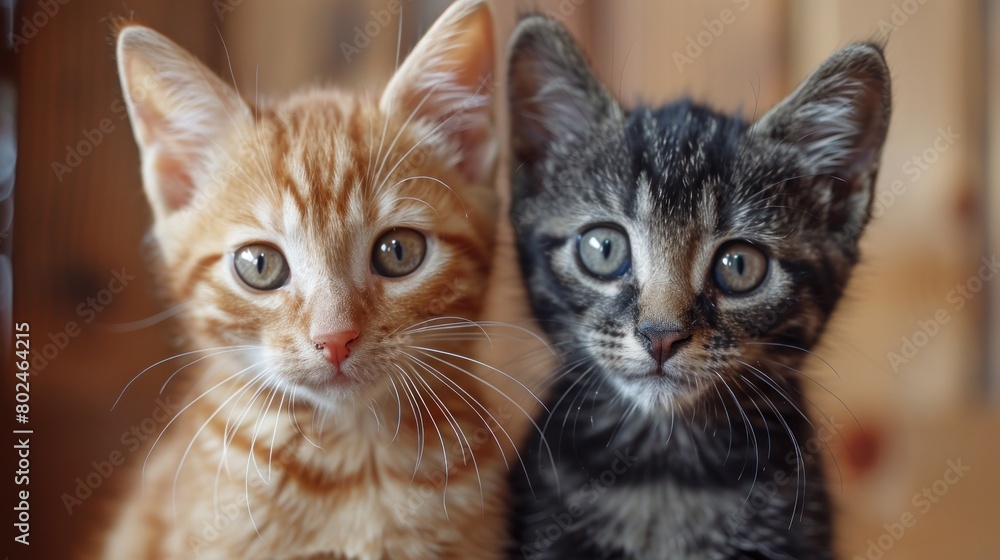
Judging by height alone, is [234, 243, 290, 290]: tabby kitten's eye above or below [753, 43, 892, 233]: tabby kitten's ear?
below

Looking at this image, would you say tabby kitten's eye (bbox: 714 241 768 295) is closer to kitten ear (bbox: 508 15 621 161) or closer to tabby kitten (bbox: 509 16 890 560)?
tabby kitten (bbox: 509 16 890 560)

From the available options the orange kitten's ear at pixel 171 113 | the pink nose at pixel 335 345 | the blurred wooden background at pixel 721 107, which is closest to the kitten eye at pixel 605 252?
the blurred wooden background at pixel 721 107

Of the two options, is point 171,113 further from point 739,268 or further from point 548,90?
point 739,268

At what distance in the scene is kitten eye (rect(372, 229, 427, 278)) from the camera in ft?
2.49

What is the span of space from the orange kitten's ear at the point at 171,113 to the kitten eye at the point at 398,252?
203mm

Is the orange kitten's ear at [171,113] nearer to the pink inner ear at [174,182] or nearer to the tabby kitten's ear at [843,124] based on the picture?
the pink inner ear at [174,182]

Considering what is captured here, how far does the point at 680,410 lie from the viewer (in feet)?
2.69

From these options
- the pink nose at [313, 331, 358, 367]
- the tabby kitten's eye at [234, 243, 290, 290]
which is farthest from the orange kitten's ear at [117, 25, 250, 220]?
the pink nose at [313, 331, 358, 367]

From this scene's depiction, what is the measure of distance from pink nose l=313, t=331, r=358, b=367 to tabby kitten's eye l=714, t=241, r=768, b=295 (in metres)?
0.38

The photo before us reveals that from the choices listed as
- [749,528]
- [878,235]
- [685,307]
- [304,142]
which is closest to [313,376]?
[304,142]

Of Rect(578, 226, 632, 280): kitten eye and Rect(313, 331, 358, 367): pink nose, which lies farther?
Rect(578, 226, 632, 280): kitten eye

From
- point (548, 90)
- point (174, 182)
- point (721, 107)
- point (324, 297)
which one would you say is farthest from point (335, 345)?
point (721, 107)

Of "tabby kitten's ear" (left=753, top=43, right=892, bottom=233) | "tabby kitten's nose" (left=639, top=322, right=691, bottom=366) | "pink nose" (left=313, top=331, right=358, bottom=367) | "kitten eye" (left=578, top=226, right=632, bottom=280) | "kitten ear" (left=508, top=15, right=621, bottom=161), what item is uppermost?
"kitten ear" (left=508, top=15, right=621, bottom=161)

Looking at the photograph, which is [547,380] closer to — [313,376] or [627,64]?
[313,376]
